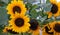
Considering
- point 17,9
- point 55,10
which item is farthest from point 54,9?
point 17,9

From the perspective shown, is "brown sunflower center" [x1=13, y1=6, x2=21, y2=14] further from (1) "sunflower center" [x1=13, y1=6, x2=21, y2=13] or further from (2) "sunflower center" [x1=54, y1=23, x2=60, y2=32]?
(2) "sunflower center" [x1=54, y1=23, x2=60, y2=32]

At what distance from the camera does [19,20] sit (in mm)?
644

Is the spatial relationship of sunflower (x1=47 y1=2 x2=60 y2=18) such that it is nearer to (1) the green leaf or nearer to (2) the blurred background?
(2) the blurred background

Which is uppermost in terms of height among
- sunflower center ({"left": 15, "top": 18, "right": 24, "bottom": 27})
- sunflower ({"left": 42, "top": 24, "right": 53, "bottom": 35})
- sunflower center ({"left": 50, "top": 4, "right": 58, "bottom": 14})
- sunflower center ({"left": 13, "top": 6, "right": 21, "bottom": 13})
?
sunflower center ({"left": 13, "top": 6, "right": 21, "bottom": 13})

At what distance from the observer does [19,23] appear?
0.64m

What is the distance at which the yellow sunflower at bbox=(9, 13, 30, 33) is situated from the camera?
2.07 feet

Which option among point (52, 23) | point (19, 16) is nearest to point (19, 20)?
point (19, 16)

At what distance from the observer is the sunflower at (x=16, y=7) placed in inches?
25.0

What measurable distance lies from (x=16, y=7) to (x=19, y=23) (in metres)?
0.05

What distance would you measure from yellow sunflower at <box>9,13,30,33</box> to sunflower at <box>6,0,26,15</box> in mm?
16

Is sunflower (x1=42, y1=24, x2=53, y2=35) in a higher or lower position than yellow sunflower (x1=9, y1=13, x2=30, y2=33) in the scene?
lower

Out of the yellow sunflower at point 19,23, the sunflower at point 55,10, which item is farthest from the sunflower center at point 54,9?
the yellow sunflower at point 19,23

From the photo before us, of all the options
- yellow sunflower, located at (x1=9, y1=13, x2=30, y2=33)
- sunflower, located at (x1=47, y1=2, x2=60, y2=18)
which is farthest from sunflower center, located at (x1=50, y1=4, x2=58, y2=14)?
yellow sunflower, located at (x1=9, y1=13, x2=30, y2=33)

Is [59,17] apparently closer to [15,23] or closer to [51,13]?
[51,13]
